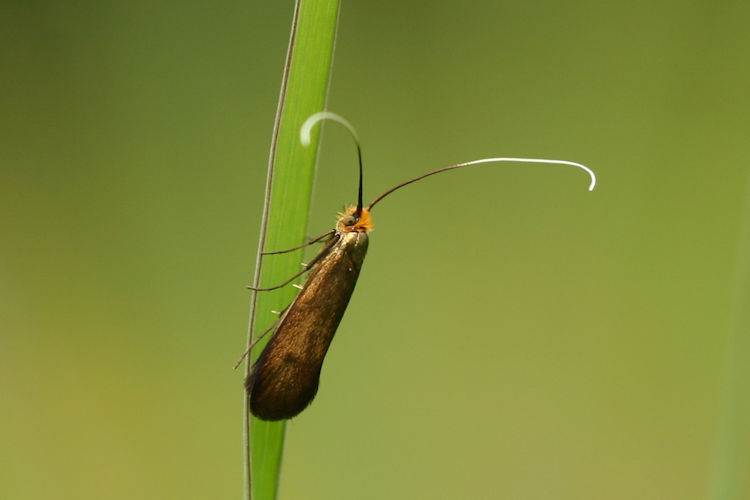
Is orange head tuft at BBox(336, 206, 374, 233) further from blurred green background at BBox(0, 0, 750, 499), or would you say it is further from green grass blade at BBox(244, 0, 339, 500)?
blurred green background at BBox(0, 0, 750, 499)

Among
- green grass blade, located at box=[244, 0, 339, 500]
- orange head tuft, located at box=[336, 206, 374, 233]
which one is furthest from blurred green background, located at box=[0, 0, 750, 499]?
green grass blade, located at box=[244, 0, 339, 500]

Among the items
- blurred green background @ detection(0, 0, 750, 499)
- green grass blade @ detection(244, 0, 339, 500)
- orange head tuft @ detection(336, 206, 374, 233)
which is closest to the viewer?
green grass blade @ detection(244, 0, 339, 500)

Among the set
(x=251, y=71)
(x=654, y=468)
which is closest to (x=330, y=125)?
(x=251, y=71)

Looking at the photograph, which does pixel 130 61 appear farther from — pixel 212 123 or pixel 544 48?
pixel 544 48

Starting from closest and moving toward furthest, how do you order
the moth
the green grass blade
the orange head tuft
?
the green grass blade → the moth → the orange head tuft

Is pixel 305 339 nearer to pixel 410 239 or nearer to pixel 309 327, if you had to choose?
pixel 309 327

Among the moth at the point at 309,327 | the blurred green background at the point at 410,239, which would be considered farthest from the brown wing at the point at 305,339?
the blurred green background at the point at 410,239
